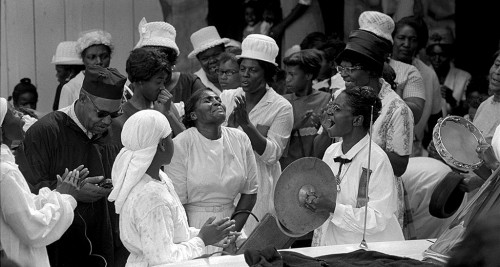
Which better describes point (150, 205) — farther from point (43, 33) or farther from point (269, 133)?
point (43, 33)

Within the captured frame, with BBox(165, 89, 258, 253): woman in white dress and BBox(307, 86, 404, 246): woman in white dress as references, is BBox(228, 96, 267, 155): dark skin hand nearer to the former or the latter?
BBox(165, 89, 258, 253): woman in white dress

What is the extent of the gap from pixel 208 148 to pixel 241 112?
0.50 m

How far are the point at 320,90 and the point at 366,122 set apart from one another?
2556mm

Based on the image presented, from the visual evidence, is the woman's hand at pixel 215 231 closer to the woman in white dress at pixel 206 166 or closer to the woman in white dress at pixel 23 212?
the woman in white dress at pixel 23 212

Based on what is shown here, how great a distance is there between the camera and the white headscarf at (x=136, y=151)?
181 inches

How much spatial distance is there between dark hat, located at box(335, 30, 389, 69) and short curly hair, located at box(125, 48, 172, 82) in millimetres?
1154

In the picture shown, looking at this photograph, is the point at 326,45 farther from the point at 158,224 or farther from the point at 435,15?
the point at 158,224

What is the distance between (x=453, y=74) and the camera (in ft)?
28.6

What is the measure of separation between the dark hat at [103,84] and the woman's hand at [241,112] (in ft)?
3.23

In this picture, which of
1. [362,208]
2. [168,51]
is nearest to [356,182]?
[362,208]

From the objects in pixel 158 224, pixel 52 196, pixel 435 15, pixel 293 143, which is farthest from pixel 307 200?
pixel 435 15

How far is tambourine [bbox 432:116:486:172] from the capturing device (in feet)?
17.5

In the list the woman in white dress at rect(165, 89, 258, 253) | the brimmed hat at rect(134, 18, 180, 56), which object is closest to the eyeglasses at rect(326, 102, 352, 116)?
the woman in white dress at rect(165, 89, 258, 253)

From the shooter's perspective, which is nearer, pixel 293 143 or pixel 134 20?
pixel 293 143
